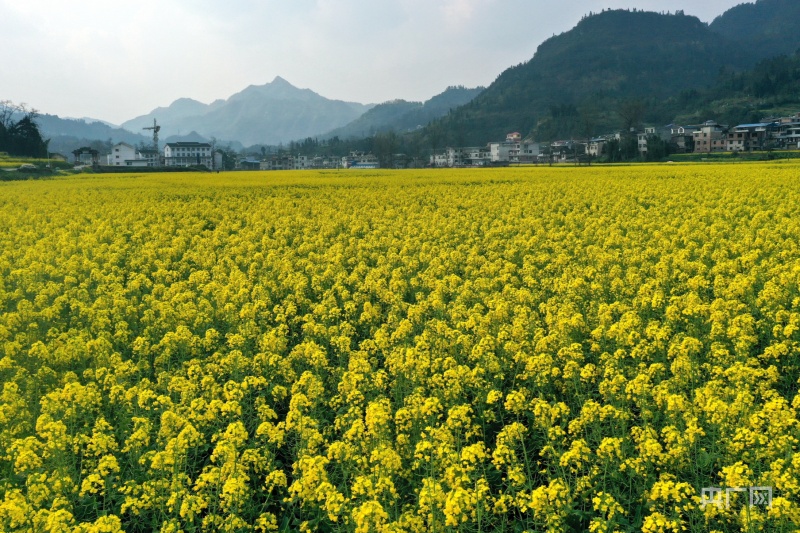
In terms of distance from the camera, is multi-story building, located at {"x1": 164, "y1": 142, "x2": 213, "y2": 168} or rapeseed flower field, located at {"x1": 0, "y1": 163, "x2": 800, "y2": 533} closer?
→ rapeseed flower field, located at {"x1": 0, "y1": 163, "x2": 800, "y2": 533}

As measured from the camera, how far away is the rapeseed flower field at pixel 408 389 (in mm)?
5277

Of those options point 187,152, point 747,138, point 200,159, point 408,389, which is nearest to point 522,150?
point 747,138

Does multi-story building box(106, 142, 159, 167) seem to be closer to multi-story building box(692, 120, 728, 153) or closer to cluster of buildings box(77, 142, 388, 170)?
cluster of buildings box(77, 142, 388, 170)

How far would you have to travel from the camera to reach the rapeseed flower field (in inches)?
208

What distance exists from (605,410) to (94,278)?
12.8 meters

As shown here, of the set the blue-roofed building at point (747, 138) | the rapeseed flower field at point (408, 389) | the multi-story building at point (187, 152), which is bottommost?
the rapeseed flower field at point (408, 389)

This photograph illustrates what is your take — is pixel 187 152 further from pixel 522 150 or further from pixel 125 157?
pixel 522 150

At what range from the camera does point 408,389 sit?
7750mm

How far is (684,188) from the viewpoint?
101ft

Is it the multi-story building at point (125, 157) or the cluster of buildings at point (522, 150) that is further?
the multi-story building at point (125, 157)

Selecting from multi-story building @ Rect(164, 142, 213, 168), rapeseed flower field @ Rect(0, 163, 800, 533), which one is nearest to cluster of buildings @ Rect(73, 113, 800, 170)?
multi-story building @ Rect(164, 142, 213, 168)

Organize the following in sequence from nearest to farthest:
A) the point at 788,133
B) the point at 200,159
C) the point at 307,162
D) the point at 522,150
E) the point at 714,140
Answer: the point at 788,133, the point at 714,140, the point at 200,159, the point at 522,150, the point at 307,162

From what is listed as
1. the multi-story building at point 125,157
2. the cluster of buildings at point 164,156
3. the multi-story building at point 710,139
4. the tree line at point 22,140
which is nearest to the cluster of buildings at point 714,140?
the multi-story building at point 710,139

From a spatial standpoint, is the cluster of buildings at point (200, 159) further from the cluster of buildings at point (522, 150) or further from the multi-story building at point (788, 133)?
the multi-story building at point (788, 133)
